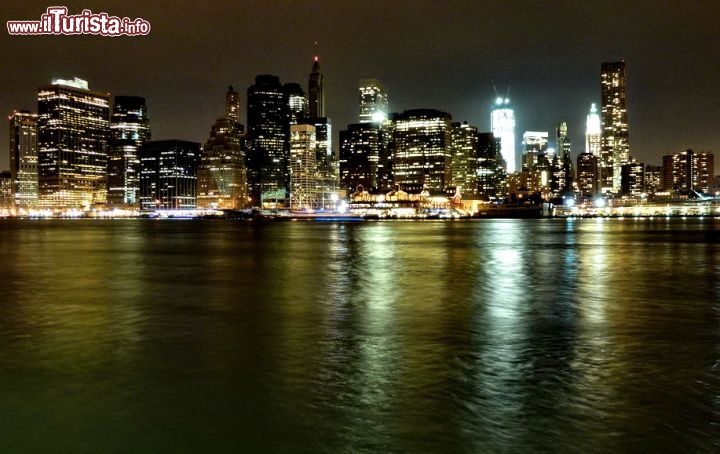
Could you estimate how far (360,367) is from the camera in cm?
1437

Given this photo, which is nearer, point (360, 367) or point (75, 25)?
point (360, 367)

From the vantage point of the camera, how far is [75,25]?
4081 centimetres

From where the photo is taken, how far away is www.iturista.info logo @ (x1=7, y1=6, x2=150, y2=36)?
133ft

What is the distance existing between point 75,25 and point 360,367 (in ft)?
117

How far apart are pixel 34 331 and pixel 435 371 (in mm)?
12556

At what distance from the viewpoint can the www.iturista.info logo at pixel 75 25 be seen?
4041 centimetres

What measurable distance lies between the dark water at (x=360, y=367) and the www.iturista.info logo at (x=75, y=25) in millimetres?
17681

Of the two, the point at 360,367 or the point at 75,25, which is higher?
the point at 75,25

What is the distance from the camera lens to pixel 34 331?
19.3 m

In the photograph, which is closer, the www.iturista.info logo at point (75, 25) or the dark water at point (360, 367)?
the dark water at point (360, 367)

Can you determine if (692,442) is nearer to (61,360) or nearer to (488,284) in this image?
(61,360)

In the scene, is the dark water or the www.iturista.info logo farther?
the www.iturista.info logo

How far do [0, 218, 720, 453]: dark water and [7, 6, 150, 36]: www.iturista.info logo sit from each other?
696 inches

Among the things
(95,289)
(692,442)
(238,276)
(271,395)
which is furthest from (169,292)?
(692,442)
